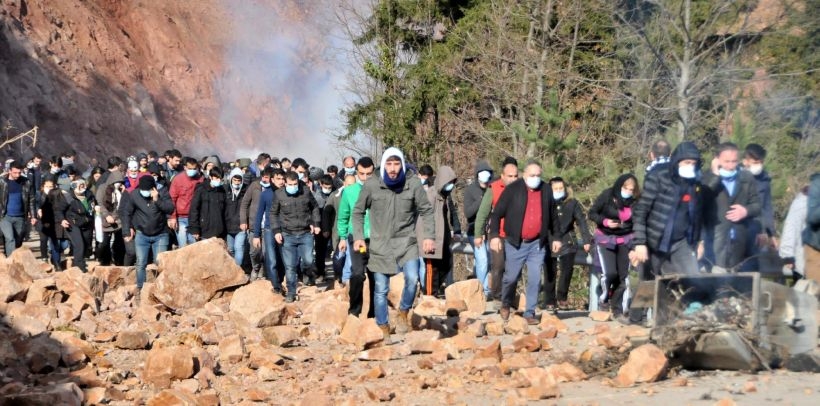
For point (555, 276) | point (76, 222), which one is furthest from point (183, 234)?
point (555, 276)

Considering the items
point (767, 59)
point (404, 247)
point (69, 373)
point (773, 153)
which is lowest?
point (69, 373)

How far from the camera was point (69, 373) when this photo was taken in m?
9.80

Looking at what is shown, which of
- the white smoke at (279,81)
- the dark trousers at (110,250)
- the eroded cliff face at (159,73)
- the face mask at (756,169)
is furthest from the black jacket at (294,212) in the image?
the white smoke at (279,81)

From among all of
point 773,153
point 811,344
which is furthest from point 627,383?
point 773,153

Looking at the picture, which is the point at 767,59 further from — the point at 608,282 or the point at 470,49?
the point at 608,282

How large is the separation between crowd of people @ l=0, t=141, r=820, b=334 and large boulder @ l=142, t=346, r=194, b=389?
82.5 inches

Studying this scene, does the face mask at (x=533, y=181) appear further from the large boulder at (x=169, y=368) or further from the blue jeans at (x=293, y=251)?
the blue jeans at (x=293, y=251)

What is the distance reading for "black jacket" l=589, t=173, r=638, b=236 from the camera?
38.2 ft

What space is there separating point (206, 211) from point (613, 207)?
668 centimetres

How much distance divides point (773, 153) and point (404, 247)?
821 centimetres

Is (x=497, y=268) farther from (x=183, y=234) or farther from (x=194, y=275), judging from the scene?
(x=183, y=234)

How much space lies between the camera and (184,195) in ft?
53.4

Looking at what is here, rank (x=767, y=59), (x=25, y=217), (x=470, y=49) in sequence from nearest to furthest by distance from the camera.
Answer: (x=25, y=217) → (x=767, y=59) → (x=470, y=49)

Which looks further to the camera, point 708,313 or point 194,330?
point 194,330
